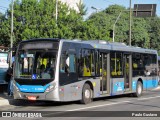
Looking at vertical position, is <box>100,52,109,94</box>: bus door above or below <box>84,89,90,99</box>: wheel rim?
above

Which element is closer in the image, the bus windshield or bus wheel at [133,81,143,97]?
the bus windshield

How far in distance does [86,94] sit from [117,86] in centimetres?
304

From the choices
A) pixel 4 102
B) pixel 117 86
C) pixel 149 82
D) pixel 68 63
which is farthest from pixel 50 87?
pixel 149 82

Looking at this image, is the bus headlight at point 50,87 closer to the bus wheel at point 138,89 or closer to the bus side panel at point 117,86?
the bus side panel at point 117,86

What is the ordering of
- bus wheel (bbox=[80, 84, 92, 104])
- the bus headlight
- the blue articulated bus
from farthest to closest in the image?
1. bus wheel (bbox=[80, 84, 92, 104])
2. the blue articulated bus
3. the bus headlight

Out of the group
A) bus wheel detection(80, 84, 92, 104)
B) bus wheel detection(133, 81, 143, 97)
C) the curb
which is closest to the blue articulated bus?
bus wheel detection(80, 84, 92, 104)

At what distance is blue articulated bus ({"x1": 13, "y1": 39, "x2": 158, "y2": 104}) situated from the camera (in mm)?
15906

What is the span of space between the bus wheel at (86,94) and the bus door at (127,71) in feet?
12.4

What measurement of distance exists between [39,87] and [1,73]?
566cm

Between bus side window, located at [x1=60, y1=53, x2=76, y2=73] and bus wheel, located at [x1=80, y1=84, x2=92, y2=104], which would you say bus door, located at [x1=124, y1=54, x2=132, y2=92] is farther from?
bus side window, located at [x1=60, y1=53, x2=76, y2=73]

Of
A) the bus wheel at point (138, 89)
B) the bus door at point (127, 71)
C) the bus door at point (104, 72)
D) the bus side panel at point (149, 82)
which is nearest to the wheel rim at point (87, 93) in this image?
the bus door at point (104, 72)

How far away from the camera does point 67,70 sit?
16375 mm

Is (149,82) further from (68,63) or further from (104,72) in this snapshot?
(68,63)

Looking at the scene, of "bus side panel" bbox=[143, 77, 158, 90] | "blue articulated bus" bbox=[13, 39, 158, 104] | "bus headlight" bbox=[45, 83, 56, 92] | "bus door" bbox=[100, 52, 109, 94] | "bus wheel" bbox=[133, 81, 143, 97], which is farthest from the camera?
"bus side panel" bbox=[143, 77, 158, 90]
